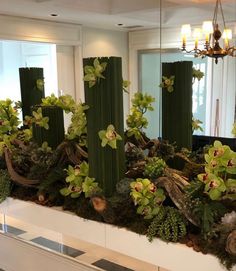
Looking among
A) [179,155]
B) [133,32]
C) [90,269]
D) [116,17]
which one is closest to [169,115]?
[179,155]

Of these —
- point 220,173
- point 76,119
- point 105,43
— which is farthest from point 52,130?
point 105,43

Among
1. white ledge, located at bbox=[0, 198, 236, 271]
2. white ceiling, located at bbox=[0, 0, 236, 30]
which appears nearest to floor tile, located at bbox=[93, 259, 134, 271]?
white ledge, located at bbox=[0, 198, 236, 271]

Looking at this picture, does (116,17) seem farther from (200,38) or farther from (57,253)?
(57,253)

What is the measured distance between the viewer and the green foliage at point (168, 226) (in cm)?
82

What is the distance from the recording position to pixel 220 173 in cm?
80

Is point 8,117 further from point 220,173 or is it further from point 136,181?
point 220,173

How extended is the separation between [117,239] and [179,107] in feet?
1.57

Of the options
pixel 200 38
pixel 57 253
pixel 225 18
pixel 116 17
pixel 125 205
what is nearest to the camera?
pixel 125 205

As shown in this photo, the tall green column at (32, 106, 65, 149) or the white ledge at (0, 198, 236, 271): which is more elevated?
the tall green column at (32, 106, 65, 149)

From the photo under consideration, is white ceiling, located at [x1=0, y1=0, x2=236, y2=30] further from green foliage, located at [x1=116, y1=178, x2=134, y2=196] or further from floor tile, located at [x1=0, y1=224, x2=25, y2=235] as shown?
floor tile, located at [x1=0, y1=224, x2=25, y2=235]

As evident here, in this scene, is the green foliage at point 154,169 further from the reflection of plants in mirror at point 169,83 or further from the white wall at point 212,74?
the white wall at point 212,74

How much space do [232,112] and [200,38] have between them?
436 millimetres

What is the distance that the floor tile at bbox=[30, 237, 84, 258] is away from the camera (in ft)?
3.88

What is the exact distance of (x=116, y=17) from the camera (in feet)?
6.77
